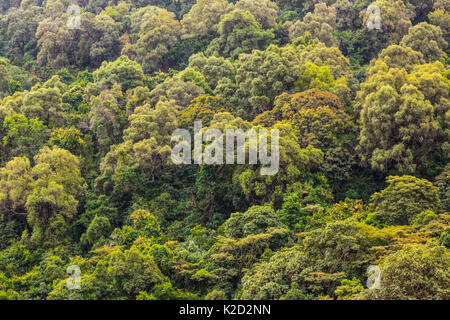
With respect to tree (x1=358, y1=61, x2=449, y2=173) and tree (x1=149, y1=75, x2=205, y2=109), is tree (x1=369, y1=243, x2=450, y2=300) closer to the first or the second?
tree (x1=358, y1=61, x2=449, y2=173)

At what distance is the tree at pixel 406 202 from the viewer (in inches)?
673

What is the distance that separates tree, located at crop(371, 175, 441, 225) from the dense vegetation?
0.20 ft

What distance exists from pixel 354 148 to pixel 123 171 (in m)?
9.81

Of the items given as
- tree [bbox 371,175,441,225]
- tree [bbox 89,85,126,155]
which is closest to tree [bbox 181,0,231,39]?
tree [bbox 89,85,126,155]

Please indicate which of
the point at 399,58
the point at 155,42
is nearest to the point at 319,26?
the point at 399,58

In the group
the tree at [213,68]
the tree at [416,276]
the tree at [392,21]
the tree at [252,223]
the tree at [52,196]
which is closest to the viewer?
the tree at [416,276]

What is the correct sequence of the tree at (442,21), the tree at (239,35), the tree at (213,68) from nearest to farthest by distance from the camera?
the tree at (213,68), the tree at (442,21), the tree at (239,35)

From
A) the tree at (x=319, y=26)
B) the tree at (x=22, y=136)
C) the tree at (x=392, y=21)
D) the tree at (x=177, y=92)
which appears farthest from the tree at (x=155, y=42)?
the tree at (x=392, y=21)

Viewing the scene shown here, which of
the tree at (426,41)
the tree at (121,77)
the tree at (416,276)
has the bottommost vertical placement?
the tree at (416,276)

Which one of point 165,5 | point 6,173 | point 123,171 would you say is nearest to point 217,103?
point 123,171

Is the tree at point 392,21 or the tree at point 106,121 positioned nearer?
the tree at point 106,121

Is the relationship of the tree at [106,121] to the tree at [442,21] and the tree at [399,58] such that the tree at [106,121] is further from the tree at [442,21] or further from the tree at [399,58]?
the tree at [442,21]

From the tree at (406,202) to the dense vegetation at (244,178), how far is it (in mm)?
60

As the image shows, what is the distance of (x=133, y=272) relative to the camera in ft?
47.4
